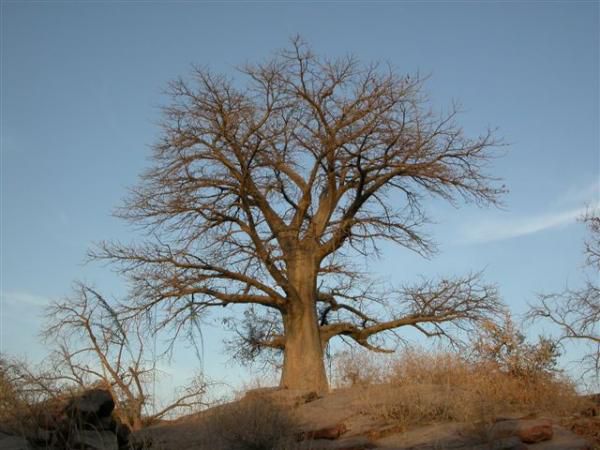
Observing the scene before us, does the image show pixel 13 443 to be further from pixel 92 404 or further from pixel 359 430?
pixel 359 430

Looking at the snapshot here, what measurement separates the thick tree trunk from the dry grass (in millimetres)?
3618

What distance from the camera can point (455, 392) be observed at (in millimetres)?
9641

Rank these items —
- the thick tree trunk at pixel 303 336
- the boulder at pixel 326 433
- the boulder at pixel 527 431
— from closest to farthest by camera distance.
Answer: the boulder at pixel 527 431, the boulder at pixel 326 433, the thick tree trunk at pixel 303 336

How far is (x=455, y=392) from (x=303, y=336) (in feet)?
20.4

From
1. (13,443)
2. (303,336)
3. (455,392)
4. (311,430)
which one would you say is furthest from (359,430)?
(303,336)

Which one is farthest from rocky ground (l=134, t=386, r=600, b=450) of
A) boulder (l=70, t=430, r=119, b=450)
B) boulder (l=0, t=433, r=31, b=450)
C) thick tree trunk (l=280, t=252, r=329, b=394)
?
thick tree trunk (l=280, t=252, r=329, b=394)

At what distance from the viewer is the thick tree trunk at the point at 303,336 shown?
15031mm

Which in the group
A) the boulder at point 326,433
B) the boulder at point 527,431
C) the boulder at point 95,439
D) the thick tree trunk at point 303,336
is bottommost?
the boulder at point 527,431

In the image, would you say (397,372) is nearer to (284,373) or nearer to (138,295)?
(284,373)

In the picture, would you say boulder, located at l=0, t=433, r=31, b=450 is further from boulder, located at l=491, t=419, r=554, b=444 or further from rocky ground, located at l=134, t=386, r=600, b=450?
boulder, located at l=491, t=419, r=554, b=444

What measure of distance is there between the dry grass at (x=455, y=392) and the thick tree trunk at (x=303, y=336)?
362 cm

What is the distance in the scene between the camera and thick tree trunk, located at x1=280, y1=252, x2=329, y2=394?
15031 mm

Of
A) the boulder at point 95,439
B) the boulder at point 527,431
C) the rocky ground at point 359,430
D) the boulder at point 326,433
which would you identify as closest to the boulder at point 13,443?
the boulder at point 95,439

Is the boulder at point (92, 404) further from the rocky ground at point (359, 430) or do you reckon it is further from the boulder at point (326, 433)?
the boulder at point (326, 433)
